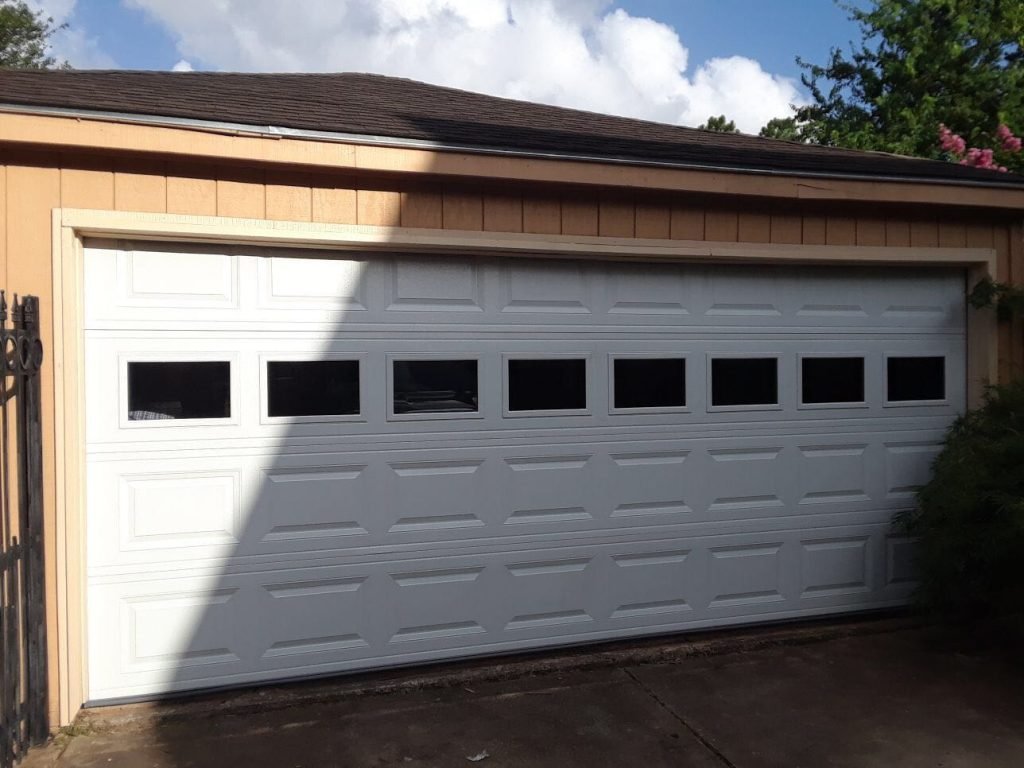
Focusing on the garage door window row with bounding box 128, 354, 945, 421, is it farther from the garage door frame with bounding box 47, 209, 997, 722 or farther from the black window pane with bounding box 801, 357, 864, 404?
the garage door frame with bounding box 47, 209, 997, 722

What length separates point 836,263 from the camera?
532cm

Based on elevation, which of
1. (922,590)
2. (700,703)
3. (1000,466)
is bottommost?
(700,703)

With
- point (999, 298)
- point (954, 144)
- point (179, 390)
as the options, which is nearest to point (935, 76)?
point (954, 144)

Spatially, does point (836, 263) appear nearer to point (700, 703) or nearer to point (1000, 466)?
point (1000, 466)

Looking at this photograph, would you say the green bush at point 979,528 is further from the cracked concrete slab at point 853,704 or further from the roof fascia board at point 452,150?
the roof fascia board at point 452,150

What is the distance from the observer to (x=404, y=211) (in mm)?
4473

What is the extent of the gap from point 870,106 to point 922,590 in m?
12.6

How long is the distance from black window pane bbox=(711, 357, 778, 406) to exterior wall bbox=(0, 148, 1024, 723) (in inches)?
28.5

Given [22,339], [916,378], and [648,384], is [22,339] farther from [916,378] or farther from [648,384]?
[916,378]

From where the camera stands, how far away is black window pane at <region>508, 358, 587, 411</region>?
15.8ft

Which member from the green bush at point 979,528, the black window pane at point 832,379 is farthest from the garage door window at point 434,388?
the green bush at point 979,528

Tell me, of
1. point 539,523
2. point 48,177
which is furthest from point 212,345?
point 539,523

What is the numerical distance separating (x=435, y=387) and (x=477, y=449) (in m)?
0.41

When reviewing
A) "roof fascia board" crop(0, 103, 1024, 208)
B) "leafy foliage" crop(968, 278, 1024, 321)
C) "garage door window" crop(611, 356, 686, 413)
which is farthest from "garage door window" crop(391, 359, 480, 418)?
"leafy foliage" crop(968, 278, 1024, 321)
